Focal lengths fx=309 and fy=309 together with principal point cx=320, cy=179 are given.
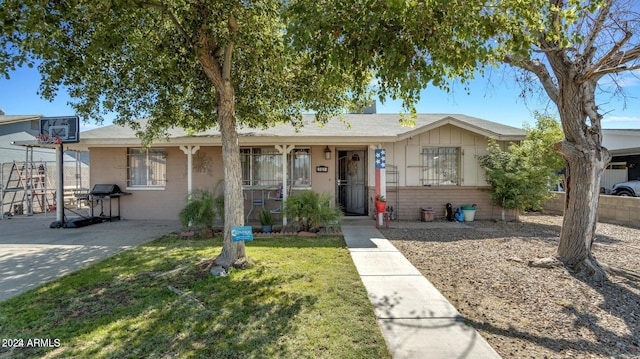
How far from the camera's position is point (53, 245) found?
6.64 m

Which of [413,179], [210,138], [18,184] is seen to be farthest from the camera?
[18,184]

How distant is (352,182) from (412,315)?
25.1ft

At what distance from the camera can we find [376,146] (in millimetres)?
9133

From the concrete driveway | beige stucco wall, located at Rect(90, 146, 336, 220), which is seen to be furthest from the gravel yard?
the concrete driveway

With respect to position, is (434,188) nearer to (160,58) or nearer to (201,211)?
(201,211)

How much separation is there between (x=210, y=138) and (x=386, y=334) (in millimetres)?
7347

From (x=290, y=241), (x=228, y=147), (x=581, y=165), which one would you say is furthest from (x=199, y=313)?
(x=581, y=165)

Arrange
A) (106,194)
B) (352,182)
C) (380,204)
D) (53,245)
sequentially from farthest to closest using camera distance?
(352,182)
(106,194)
(380,204)
(53,245)

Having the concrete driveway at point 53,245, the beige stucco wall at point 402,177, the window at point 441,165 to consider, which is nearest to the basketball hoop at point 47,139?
the beige stucco wall at point 402,177

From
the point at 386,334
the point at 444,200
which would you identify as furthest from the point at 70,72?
the point at 444,200

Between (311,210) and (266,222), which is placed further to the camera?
(266,222)

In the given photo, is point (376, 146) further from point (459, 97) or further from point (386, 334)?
point (386, 334)

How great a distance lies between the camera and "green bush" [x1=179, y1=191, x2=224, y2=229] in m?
7.22

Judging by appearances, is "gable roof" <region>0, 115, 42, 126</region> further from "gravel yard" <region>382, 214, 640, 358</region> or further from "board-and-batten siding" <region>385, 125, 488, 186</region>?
"gravel yard" <region>382, 214, 640, 358</region>
